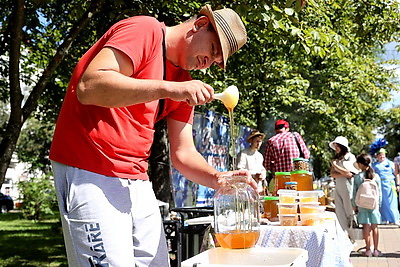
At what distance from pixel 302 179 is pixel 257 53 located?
22.8 ft

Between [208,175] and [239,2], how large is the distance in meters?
4.13

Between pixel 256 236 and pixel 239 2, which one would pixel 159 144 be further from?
pixel 256 236

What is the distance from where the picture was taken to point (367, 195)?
359 inches

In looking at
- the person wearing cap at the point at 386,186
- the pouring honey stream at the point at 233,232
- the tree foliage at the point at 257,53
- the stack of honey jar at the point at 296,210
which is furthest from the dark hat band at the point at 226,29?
the person wearing cap at the point at 386,186

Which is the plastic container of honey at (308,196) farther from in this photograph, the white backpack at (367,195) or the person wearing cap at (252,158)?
the person wearing cap at (252,158)

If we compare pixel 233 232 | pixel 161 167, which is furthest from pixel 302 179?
pixel 161 167

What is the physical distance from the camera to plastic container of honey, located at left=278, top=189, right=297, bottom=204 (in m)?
3.90

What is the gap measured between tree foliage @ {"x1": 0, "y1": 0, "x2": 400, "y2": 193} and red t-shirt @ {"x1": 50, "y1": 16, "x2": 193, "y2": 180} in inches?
134

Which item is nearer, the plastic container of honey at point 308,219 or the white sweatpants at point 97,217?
the white sweatpants at point 97,217

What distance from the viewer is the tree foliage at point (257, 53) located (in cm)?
594

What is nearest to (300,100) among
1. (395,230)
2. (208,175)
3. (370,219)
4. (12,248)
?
(395,230)

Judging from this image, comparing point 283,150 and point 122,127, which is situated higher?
point 283,150

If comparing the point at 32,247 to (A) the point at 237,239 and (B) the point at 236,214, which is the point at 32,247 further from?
(A) the point at 237,239

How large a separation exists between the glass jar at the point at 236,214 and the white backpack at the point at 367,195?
6.42 m
